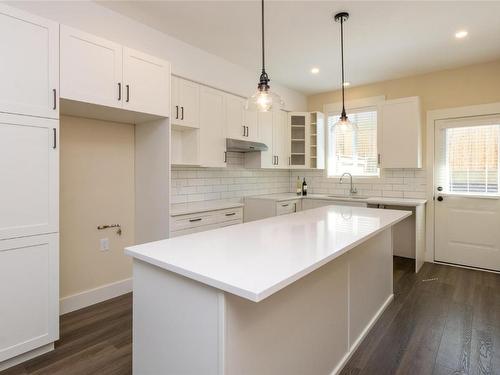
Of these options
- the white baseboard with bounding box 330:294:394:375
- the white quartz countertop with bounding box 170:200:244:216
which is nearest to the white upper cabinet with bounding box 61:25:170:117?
the white quartz countertop with bounding box 170:200:244:216

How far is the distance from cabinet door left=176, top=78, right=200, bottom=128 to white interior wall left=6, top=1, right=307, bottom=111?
0.36 feet

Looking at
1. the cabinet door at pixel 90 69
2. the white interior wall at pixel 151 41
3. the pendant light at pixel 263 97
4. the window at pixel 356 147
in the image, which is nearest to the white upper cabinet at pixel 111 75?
the cabinet door at pixel 90 69

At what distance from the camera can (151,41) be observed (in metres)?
2.97

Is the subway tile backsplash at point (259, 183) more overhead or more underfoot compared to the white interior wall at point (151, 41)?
more underfoot

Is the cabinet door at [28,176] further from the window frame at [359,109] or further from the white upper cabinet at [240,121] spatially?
the window frame at [359,109]

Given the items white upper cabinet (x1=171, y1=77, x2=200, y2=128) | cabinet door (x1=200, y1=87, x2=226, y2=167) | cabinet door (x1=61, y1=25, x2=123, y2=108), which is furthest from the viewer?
cabinet door (x1=200, y1=87, x2=226, y2=167)

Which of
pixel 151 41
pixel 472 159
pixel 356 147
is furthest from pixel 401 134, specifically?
pixel 151 41

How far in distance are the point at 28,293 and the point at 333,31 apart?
11.3 ft

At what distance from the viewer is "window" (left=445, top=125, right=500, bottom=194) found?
148 inches

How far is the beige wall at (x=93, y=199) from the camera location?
8.93 feet

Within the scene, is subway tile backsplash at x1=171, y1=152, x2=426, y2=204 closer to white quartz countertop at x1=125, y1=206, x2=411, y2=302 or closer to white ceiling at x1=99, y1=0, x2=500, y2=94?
white ceiling at x1=99, y1=0, x2=500, y2=94

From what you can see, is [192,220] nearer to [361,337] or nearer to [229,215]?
[229,215]

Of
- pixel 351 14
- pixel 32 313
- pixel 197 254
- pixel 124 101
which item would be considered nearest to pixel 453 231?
pixel 351 14

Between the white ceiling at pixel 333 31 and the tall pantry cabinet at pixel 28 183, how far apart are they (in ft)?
3.01
